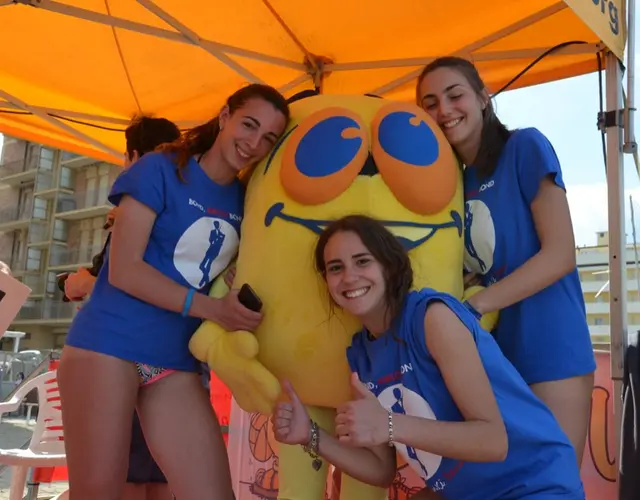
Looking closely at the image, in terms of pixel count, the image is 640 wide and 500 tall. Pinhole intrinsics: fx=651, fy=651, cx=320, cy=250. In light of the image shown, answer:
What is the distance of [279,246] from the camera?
147 cm

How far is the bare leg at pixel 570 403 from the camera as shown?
4.55 feet

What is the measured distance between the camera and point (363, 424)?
1.11 metres

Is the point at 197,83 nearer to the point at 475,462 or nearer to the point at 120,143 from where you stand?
the point at 120,143

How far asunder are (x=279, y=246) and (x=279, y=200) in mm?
119

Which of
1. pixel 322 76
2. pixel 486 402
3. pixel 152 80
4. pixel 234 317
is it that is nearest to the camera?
pixel 486 402

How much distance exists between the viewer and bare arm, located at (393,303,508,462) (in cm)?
111

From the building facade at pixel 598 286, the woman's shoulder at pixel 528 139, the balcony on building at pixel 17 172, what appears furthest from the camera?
the balcony on building at pixel 17 172

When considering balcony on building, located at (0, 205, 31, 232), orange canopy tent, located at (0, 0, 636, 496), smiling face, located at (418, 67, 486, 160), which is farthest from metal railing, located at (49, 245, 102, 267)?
smiling face, located at (418, 67, 486, 160)

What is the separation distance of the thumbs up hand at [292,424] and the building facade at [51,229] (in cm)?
2191

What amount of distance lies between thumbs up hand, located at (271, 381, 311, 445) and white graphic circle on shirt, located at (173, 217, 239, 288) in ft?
1.41

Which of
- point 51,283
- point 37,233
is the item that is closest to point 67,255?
point 51,283

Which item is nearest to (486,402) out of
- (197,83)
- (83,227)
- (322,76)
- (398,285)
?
(398,285)

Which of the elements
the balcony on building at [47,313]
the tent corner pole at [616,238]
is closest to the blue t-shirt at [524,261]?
the tent corner pole at [616,238]

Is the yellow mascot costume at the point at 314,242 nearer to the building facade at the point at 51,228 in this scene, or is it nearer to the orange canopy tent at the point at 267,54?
the orange canopy tent at the point at 267,54
